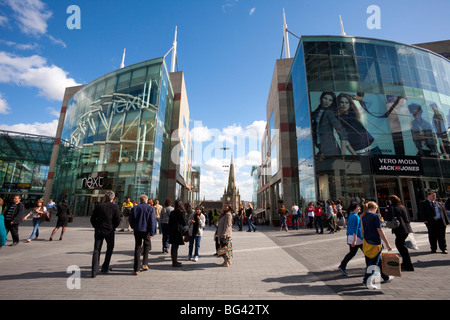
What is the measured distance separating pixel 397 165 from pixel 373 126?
4.20m

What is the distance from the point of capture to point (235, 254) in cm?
780

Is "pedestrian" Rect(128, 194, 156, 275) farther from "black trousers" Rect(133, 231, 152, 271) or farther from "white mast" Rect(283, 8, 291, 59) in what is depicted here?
"white mast" Rect(283, 8, 291, 59)

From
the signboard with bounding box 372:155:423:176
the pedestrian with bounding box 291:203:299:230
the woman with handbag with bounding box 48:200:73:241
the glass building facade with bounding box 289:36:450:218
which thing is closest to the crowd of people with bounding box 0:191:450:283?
the woman with handbag with bounding box 48:200:73:241

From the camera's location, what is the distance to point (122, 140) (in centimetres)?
2327

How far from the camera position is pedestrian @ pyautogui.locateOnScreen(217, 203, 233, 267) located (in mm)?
6174

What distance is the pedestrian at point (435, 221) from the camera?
6.99 m

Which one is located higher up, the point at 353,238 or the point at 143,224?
the point at 143,224

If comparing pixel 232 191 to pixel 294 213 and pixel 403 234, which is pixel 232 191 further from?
pixel 403 234

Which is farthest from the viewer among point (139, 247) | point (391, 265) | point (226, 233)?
point (226, 233)

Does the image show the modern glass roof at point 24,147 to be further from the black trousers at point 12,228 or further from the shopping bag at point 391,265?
the shopping bag at point 391,265

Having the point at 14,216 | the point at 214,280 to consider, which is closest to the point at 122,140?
the point at 14,216

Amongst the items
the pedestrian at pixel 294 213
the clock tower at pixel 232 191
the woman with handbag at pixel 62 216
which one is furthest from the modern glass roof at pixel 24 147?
the clock tower at pixel 232 191
